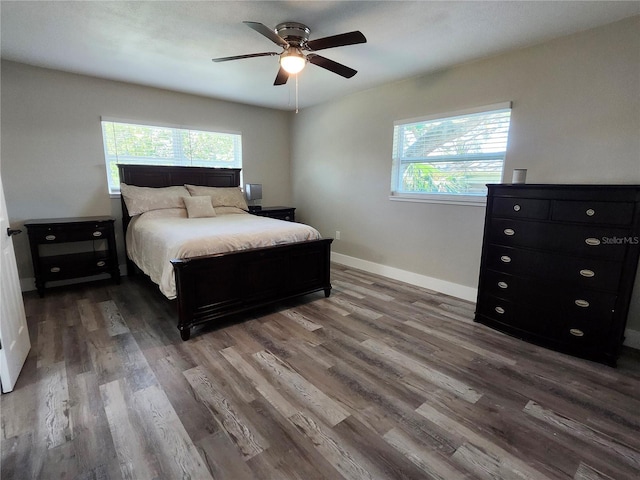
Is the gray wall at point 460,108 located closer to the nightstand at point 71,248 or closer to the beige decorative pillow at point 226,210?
the beige decorative pillow at point 226,210

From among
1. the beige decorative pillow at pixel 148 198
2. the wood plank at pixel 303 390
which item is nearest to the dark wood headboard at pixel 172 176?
the beige decorative pillow at pixel 148 198

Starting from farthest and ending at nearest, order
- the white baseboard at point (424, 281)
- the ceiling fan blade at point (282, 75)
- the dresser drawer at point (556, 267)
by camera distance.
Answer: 1. the ceiling fan blade at point (282, 75)
2. the white baseboard at point (424, 281)
3. the dresser drawer at point (556, 267)

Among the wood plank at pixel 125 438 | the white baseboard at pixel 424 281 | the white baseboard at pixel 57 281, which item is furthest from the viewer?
the white baseboard at pixel 57 281

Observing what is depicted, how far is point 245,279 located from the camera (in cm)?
274

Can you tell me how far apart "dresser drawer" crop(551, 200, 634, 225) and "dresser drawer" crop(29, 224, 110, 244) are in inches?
175

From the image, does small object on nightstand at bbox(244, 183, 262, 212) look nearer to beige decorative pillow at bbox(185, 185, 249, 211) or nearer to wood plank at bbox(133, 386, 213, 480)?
beige decorative pillow at bbox(185, 185, 249, 211)

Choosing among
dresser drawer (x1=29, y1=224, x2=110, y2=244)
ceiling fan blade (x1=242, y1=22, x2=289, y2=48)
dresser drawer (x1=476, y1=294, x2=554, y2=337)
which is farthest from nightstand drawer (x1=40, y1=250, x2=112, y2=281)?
dresser drawer (x1=476, y1=294, x2=554, y2=337)

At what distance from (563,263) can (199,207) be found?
12.1ft

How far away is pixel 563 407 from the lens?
5.65 ft

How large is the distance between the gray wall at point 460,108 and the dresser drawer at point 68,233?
2.96 m

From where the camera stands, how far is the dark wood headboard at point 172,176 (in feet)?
12.4

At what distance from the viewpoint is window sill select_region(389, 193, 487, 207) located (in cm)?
309

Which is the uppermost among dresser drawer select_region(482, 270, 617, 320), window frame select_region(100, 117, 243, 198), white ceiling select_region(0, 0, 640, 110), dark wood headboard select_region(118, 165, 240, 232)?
white ceiling select_region(0, 0, 640, 110)

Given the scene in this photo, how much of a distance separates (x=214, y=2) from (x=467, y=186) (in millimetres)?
2762
